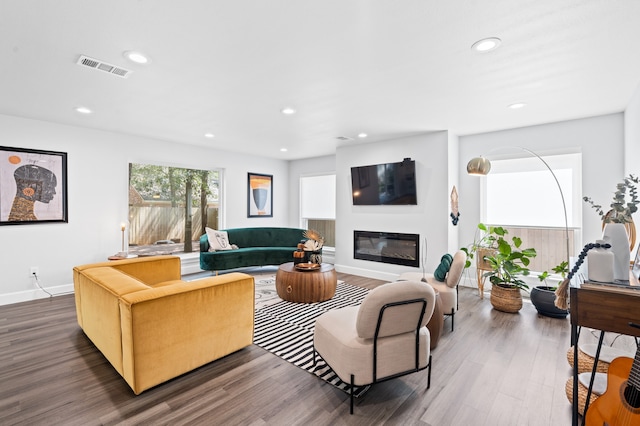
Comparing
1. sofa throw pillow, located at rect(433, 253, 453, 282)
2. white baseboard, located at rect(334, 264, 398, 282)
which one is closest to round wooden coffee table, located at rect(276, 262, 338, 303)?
sofa throw pillow, located at rect(433, 253, 453, 282)

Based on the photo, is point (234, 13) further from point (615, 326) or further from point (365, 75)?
point (615, 326)

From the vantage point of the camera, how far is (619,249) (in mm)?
1602

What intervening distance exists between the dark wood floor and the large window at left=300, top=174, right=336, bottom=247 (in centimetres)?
441

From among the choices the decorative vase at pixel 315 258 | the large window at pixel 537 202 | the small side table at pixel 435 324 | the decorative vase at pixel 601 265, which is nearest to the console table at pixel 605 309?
the decorative vase at pixel 601 265

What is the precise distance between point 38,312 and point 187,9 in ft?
13.4

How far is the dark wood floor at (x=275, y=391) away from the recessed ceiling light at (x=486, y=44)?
2531 millimetres

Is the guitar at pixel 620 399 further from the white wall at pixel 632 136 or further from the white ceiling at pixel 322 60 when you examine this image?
the white wall at pixel 632 136

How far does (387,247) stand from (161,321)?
4033mm

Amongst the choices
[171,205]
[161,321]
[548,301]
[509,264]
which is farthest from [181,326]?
[171,205]

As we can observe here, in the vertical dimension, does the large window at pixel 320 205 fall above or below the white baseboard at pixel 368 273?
above

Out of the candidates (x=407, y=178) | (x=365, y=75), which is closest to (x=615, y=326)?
(x=365, y=75)

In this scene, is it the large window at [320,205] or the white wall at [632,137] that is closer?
the white wall at [632,137]

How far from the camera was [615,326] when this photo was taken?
4.46 feet

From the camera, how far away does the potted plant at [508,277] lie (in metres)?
3.78
